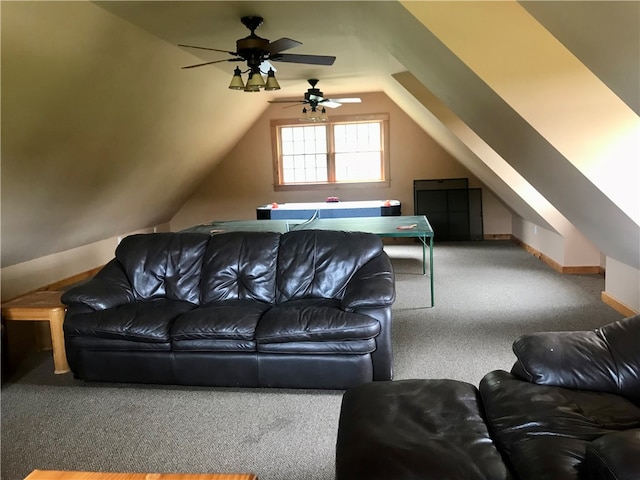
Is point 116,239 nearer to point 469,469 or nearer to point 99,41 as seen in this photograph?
point 99,41

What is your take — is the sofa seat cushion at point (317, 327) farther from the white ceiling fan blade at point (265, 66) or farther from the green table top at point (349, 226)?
the white ceiling fan blade at point (265, 66)

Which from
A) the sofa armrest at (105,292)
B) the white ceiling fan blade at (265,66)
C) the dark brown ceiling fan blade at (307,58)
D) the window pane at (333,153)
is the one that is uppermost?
the dark brown ceiling fan blade at (307,58)

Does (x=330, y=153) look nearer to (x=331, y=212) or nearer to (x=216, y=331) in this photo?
(x=331, y=212)

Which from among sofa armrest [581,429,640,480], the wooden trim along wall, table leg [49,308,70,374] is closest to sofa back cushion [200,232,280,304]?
table leg [49,308,70,374]

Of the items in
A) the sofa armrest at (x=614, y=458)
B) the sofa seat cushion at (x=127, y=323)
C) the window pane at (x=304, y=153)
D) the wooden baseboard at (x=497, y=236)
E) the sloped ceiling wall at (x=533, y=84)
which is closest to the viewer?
the sofa armrest at (x=614, y=458)

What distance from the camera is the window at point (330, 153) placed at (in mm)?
8859

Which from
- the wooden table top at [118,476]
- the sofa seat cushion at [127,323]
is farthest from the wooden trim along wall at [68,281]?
the wooden table top at [118,476]

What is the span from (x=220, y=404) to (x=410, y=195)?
652cm

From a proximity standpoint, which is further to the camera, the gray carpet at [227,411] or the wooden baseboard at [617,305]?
the wooden baseboard at [617,305]

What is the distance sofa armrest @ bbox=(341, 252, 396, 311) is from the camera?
9.70 feet

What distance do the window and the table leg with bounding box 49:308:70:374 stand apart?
5983mm

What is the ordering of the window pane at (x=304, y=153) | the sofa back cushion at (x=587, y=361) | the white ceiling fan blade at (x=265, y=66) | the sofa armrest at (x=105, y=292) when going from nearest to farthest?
the sofa back cushion at (x=587, y=361) < the sofa armrest at (x=105, y=292) < the white ceiling fan blade at (x=265, y=66) < the window pane at (x=304, y=153)

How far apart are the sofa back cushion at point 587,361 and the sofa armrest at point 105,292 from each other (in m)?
2.53

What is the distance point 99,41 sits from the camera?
11.7 ft
